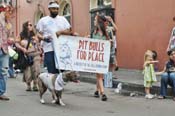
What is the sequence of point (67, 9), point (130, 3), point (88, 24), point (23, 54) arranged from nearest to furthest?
point (23, 54)
point (130, 3)
point (88, 24)
point (67, 9)

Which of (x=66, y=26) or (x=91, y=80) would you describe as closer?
(x=66, y=26)

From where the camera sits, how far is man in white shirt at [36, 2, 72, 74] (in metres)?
8.95

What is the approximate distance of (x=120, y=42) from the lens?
682 inches

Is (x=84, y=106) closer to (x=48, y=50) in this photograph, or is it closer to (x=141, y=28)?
(x=48, y=50)

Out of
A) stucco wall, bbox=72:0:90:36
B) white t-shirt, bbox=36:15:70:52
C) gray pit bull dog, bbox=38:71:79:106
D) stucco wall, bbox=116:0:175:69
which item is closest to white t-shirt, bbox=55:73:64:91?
gray pit bull dog, bbox=38:71:79:106

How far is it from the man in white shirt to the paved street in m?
0.84

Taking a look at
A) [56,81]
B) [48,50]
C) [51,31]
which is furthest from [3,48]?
[56,81]

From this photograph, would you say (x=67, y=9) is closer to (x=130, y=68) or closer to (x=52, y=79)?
(x=130, y=68)

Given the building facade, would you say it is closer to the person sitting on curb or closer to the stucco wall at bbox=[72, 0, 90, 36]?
the stucco wall at bbox=[72, 0, 90, 36]

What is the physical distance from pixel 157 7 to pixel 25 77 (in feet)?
18.9

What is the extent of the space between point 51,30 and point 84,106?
1613 millimetres

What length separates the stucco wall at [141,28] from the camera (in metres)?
14.9

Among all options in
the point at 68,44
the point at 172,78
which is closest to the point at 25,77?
the point at 68,44

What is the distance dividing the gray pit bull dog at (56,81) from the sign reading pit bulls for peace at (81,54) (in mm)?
283
